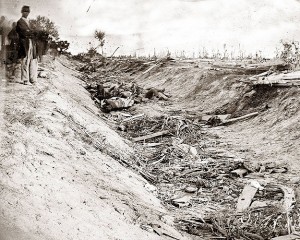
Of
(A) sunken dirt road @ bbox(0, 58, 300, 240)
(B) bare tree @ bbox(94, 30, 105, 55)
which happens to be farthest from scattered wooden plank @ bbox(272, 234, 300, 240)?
(B) bare tree @ bbox(94, 30, 105, 55)

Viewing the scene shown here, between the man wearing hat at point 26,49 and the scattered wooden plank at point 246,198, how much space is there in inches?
242

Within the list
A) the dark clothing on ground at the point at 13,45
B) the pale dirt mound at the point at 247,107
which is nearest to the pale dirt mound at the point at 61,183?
the dark clothing on ground at the point at 13,45

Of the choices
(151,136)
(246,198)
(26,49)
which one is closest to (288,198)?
(246,198)

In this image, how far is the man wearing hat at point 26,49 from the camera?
28.1 ft

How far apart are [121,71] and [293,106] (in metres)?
22.8

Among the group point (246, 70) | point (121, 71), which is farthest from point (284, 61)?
point (121, 71)

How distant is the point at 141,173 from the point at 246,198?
85.3 inches

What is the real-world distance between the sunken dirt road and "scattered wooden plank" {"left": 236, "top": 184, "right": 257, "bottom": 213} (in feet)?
0.29

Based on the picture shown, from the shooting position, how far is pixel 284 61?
594 inches

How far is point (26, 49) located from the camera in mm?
8844

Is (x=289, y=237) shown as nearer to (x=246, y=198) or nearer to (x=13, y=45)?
(x=246, y=198)

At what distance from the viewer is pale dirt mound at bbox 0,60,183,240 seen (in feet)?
11.9

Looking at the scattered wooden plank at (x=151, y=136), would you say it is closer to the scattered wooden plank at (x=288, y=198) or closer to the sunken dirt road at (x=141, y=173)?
the sunken dirt road at (x=141, y=173)

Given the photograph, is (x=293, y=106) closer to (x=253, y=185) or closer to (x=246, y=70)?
(x=253, y=185)
